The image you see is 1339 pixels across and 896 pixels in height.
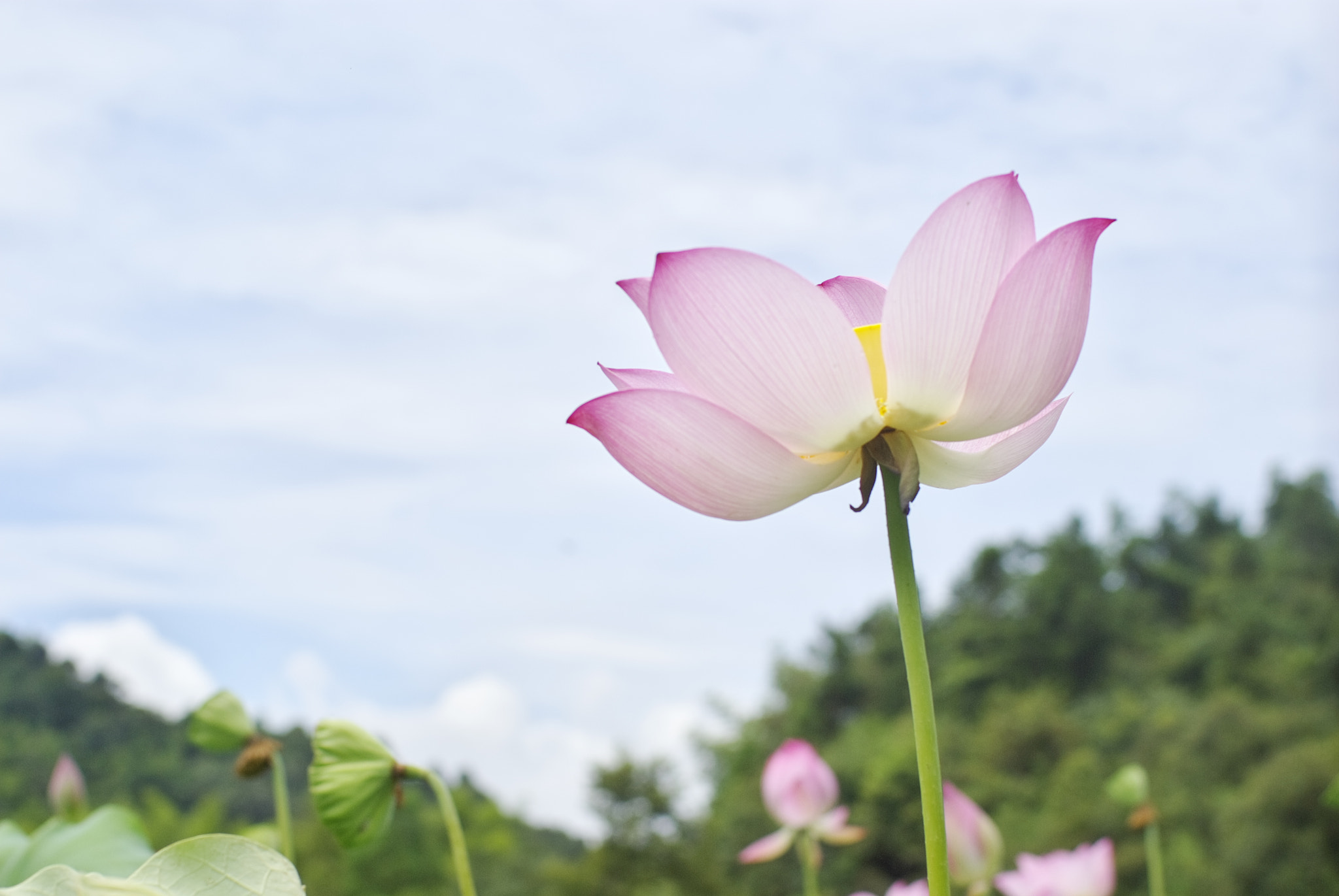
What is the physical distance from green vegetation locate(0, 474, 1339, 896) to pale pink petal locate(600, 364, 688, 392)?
5644 mm

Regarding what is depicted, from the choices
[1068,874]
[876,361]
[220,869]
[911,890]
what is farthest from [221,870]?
[1068,874]

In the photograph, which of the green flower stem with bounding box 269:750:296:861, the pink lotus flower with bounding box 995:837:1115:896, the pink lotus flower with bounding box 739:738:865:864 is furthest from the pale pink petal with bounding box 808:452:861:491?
the pink lotus flower with bounding box 739:738:865:864

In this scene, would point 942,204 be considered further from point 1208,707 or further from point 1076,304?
point 1208,707

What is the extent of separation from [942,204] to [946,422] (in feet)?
0.21

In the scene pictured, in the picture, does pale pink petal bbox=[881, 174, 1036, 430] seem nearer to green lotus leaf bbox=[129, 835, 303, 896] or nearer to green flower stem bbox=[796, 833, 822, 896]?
green lotus leaf bbox=[129, 835, 303, 896]

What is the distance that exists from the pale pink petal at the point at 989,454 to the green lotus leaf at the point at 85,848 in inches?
13.9

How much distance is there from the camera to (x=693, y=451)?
0.30 meters

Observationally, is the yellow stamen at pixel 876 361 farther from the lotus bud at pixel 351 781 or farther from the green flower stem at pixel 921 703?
the lotus bud at pixel 351 781

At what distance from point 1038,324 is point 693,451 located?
10 centimetres

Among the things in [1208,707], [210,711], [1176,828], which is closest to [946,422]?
[210,711]

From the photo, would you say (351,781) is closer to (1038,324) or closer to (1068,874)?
(1038,324)

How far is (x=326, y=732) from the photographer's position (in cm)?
40

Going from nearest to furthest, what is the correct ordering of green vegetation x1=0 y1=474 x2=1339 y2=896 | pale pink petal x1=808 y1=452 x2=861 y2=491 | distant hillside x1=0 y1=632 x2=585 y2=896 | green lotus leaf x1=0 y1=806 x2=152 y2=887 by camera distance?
pale pink petal x1=808 y1=452 x2=861 y2=491, green lotus leaf x1=0 y1=806 x2=152 y2=887, green vegetation x1=0 y1=474 x2=1339 y2=896, distant hillside x1=0 y1=632 x2=585 y2=896

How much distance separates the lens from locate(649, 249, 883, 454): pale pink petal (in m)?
0.30
